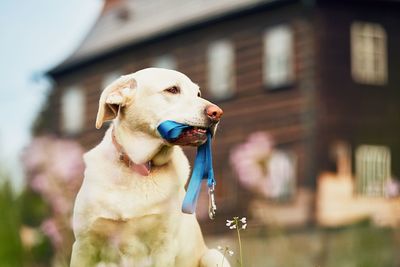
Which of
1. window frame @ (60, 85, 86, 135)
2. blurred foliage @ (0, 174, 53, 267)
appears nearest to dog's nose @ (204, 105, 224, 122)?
blurred foliage @ (0, 174, 53, 267)

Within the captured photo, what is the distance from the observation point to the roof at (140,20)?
Result: 29141 mm

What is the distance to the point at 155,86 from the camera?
4.29m

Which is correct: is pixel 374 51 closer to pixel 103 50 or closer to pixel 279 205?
pixel 279 205

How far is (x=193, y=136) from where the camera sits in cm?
407

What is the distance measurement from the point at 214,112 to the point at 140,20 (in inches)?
1185

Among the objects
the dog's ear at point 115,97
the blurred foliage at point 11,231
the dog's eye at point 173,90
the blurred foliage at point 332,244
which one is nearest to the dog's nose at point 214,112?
the dog's eye at point 173,90

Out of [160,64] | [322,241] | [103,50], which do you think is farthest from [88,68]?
[322,241]

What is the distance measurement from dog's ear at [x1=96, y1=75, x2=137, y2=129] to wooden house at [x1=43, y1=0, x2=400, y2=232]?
20798mm

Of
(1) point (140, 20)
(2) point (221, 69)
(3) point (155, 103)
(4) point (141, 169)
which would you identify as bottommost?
(4) point (141, 169)

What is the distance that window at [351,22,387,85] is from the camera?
84.3 ft

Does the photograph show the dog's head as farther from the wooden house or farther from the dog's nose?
the wooden house

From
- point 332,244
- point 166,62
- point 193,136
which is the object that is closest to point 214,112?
point 193,136

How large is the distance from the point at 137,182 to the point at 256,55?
2355 centimetres

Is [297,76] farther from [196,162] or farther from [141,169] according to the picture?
[196,162]
